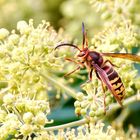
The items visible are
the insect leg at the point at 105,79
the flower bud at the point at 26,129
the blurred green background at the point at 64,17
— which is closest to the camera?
the flower bud at the point at 26,129

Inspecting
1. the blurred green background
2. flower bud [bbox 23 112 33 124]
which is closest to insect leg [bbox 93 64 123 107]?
flower bud [bbox 23 112 33 124]

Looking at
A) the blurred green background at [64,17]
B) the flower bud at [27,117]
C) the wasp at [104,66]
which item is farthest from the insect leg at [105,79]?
the blurred green background at [64,17]

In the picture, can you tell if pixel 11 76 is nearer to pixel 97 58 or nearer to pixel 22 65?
pixel 22 65

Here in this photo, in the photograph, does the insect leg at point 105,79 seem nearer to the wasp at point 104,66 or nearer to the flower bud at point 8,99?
the wasp at point 104,66

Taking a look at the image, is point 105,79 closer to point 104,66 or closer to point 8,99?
point 104,66

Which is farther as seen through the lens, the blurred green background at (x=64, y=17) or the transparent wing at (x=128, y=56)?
the blurred green background at (x=64, y=17)

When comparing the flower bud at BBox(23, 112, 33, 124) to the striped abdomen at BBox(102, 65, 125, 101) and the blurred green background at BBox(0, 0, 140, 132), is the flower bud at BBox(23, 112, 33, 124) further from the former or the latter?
the blurred green background at BBox(0, 0, 140, 132)

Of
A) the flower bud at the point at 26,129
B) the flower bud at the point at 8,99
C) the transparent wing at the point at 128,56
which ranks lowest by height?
the flower bud at the point at 26,129

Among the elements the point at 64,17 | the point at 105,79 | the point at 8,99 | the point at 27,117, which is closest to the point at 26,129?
the point at 27,117

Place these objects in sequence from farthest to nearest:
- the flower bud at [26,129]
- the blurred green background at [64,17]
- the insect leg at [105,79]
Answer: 1. the blurred green background at [64,17]
2. the insect leg at [105,79]
3. the flower bud at [26,129]
